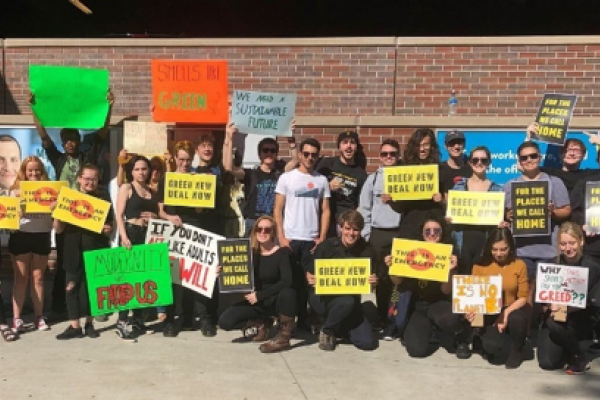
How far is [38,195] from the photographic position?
646cm

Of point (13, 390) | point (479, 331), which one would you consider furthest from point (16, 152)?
point (479, 331)

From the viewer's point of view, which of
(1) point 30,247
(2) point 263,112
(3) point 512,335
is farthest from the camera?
(2) point 263,112

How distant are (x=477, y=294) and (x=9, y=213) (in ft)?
13.6

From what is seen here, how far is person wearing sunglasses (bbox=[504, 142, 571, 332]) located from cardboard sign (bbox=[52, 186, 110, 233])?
362 cm

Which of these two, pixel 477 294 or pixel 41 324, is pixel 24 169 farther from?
pixel 477 294

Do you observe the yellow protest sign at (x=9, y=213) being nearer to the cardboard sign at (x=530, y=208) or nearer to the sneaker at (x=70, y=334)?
the sneaker at (x=70, y=334)

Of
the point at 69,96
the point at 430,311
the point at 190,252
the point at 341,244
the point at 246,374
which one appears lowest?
the point at 246,374

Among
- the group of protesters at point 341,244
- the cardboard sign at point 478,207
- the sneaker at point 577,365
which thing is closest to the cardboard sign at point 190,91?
the group of protesters at point 341,244

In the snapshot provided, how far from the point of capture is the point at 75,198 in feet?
20.8

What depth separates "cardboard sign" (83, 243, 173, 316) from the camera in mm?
6371

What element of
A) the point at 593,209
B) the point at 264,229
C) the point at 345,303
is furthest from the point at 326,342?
the point at 593,209

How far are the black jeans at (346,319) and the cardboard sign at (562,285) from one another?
4.78ft

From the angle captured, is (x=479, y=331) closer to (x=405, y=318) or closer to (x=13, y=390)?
(x=405, y=318)

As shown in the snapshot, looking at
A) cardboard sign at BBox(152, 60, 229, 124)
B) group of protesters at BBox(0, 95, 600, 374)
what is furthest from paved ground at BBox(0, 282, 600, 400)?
cardboard sign at BBox(152, 60, 229, 124)
